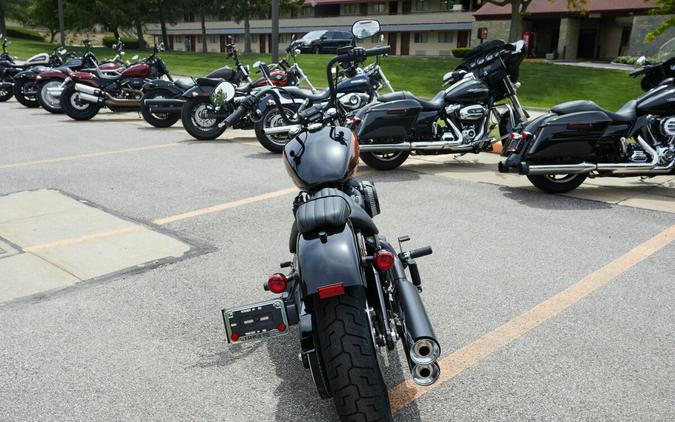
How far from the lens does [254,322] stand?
8.78 feet

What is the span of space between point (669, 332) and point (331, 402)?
2.27 meters

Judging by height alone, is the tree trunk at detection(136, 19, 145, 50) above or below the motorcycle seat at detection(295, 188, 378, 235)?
above

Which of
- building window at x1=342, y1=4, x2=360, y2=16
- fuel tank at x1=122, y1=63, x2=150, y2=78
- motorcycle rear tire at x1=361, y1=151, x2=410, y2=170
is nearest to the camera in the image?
motorcycle rear tire at x1=361, y1=151, x2=410, y2=170

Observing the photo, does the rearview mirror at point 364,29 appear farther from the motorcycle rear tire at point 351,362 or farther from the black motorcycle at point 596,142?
the motorcycle rear tire at point 351,362

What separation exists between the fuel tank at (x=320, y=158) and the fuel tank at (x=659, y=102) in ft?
16.6

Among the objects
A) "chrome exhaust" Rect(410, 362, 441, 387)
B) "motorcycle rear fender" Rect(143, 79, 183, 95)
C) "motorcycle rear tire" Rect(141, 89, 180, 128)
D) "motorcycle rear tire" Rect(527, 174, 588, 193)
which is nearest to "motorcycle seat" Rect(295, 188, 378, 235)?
"chrome exhaust" Rect(410, 362, 441, 387)

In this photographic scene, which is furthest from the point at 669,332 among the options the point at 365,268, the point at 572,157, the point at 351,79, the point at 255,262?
the point at 351,79

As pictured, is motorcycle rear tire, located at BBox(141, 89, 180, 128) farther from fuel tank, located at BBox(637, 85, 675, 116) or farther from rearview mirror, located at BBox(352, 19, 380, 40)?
fuel tank, located at BBox(637, 85, 675, 116)

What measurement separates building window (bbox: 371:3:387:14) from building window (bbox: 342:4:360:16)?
6.54 feet

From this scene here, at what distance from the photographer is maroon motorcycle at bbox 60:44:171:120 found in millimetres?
13359

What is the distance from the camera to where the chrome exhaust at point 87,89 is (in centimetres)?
1330

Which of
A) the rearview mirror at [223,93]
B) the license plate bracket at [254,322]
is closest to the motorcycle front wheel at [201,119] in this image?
the rearview mirror at [223,93]

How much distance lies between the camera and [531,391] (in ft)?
10.4

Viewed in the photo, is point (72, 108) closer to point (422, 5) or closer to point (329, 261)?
point (329, 261)
